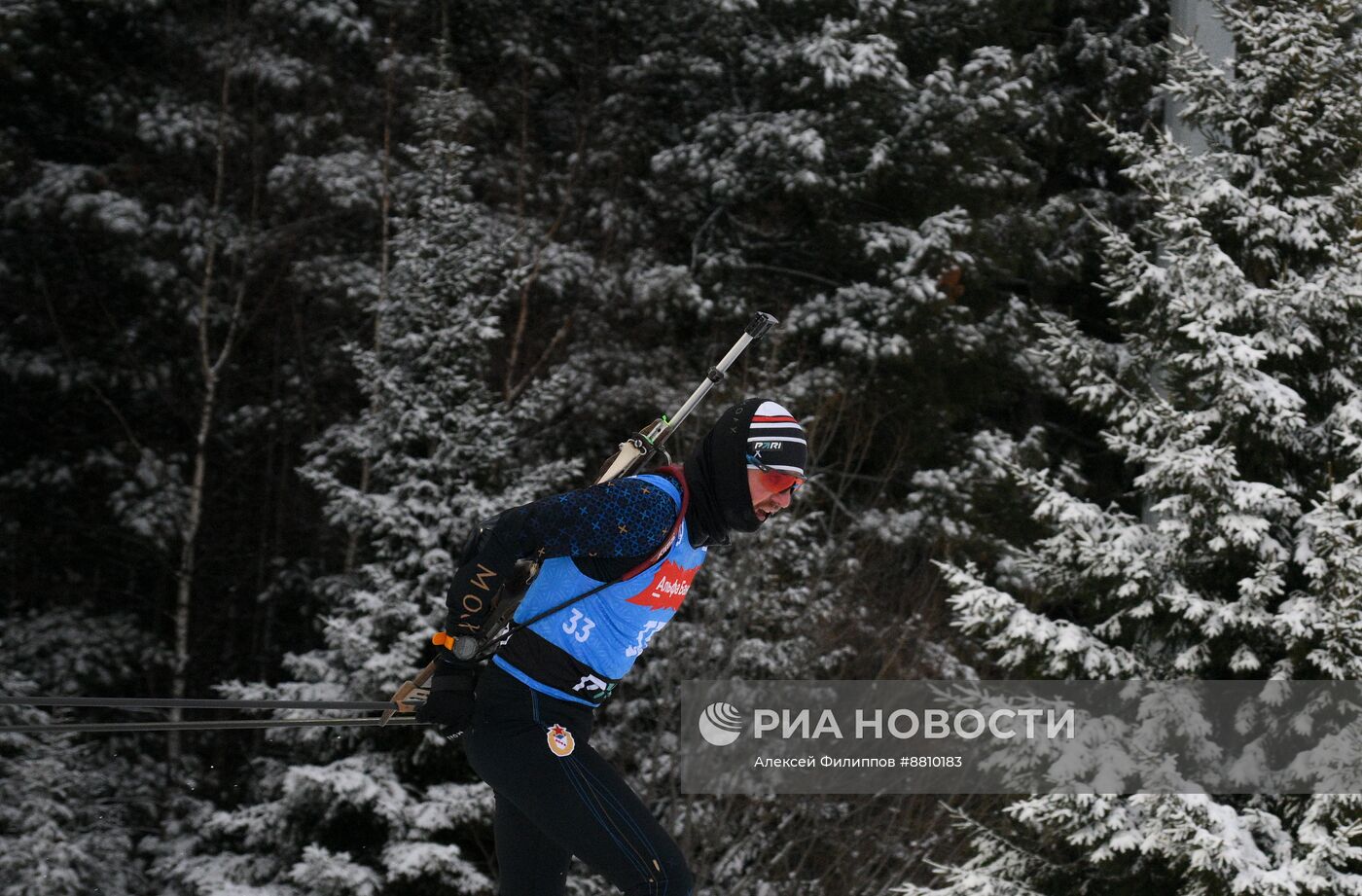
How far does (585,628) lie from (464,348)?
804 cm

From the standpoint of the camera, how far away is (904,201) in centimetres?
1488

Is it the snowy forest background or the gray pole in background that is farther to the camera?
the gray pole in background

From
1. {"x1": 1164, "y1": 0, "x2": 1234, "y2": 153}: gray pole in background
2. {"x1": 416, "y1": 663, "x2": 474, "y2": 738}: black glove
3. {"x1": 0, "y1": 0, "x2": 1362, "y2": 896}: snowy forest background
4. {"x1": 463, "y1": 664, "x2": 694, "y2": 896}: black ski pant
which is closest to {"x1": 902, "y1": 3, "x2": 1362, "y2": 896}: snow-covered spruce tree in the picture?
{"x1": 0, "y1": 0, "x2": 1362, "y2": 896}: snowy forest background

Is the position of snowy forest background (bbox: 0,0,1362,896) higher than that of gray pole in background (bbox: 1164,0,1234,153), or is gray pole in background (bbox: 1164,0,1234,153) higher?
gray pole in background (bbox: 1164,0,1234,153)

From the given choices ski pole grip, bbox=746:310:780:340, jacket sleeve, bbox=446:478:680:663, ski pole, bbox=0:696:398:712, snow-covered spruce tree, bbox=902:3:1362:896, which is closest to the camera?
jacket sleeve, bbox=446:478:680:663

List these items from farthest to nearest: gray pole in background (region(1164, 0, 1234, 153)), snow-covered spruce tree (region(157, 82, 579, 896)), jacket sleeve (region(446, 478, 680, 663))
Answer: gray pole in background (region(1164, 0, 1234, 153))
snow-covered spruce tree (region(157, 82, 579, 896))
jacket sleeve (region(446, 478, 680, 663))

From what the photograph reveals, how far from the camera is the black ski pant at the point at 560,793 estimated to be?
139 inches

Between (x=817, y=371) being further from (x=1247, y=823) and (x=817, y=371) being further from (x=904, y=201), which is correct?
(x=1247, y=823)

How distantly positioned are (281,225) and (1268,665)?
10449 millimetres

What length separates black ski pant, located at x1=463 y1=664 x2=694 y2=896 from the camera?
3.53m

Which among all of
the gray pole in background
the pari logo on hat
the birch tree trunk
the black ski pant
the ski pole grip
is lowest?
the birch tree trunk

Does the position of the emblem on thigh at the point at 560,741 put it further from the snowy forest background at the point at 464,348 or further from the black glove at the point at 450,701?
the snowy forest background at the point at 464,348

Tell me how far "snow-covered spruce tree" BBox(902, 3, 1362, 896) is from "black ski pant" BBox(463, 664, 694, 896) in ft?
13.2

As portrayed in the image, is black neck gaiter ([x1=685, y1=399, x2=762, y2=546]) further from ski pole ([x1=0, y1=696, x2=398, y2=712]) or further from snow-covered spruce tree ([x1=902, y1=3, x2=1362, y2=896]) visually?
snow-covered spruce tree ([x1=902, y1=3, x2=1362, y2=896])
